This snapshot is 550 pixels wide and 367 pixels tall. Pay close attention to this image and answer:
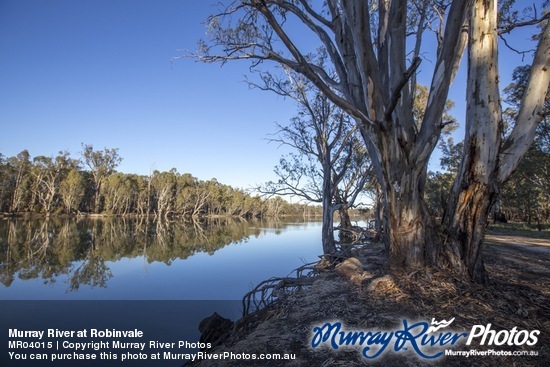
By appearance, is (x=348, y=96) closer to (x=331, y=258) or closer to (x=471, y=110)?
(x=471, y=110)

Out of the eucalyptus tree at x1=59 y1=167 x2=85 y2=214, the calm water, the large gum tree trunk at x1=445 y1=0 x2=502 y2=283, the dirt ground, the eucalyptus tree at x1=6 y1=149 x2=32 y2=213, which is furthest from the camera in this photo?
the eucalyptus tree at x1=59 y1=167 x2=85 y2=214

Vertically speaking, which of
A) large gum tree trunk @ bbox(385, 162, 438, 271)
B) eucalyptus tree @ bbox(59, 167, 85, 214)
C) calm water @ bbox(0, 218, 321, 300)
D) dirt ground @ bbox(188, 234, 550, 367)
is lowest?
calm water @ bbox(0, 218, 321, 300)

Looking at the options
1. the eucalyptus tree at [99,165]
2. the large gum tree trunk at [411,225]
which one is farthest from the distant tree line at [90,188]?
the large gum tree trunk at [411,225]

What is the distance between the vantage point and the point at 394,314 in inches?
88.1

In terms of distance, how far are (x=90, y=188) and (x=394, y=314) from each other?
51328 mm

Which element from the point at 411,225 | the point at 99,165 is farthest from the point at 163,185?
the point at 411,225

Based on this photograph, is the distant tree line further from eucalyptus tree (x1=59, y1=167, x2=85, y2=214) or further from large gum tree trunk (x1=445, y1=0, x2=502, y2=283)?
large gum tree trunk (x1=445, y1=0, x2=502, y2=283)

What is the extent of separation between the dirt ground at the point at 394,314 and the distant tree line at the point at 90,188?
25.5 metres

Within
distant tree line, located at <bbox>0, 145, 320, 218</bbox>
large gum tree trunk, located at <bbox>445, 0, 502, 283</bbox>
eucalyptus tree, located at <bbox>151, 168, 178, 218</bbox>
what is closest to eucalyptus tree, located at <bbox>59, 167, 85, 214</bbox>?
distant tree line, located at <bbox>0, 145, 320, 218</bbox>

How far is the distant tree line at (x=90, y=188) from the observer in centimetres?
3525

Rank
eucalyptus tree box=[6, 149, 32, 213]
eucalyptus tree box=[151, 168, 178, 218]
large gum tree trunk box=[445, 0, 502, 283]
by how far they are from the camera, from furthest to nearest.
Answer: eucalyptus tree box=[151, 168, 178, 218] < eucalyptus tree box=[6, 149, 32, 213] < large gum tree trunk box=[445, 0, 502, 283]

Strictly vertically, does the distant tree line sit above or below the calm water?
above

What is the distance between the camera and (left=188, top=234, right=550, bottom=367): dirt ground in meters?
1.71

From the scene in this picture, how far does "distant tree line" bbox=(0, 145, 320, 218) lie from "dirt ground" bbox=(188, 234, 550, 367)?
25521 mm
